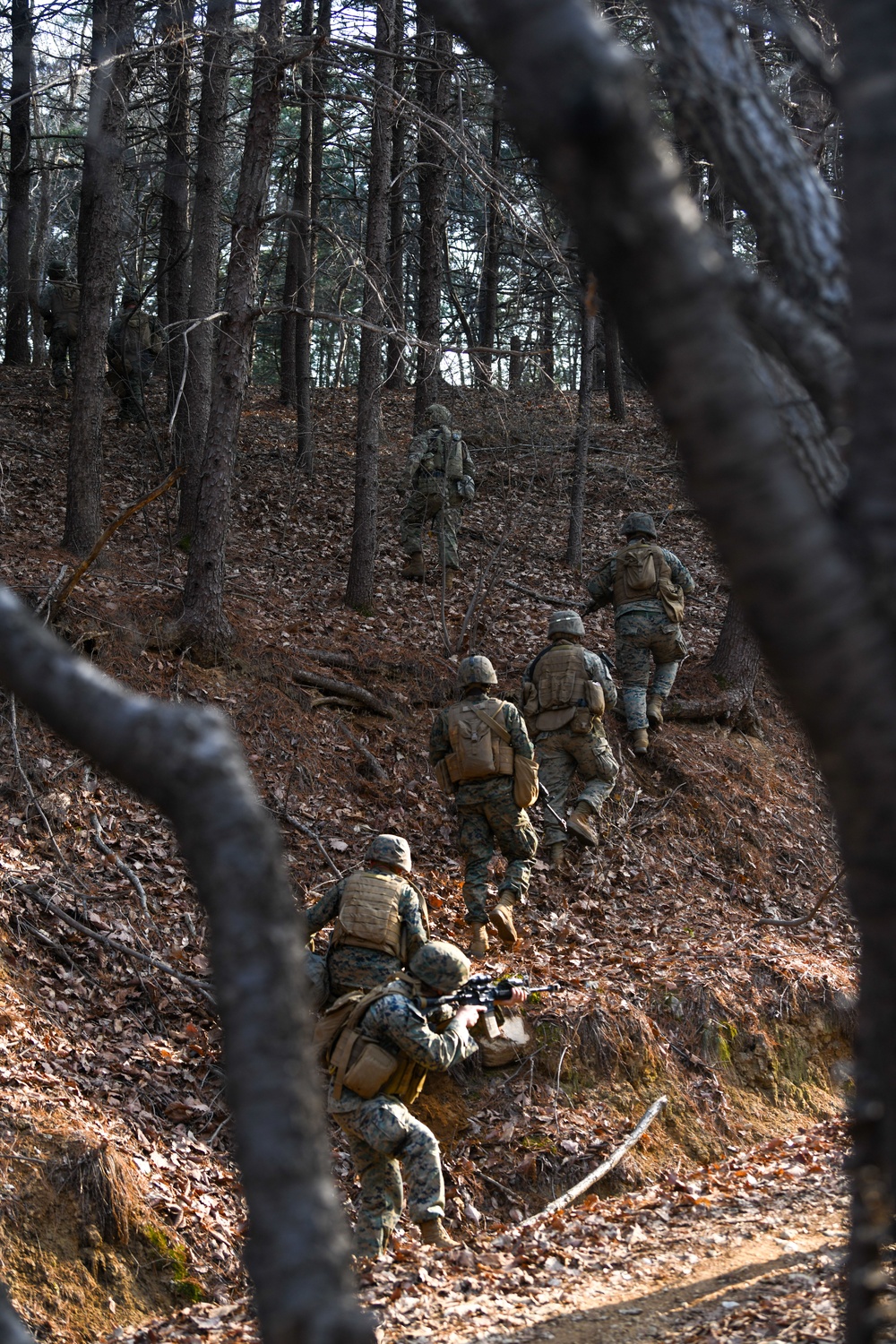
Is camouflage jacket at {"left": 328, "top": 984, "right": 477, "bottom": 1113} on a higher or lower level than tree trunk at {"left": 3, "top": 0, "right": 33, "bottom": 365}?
lower

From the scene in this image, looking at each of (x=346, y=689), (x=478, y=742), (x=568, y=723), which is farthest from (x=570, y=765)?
(x=346, y=689)

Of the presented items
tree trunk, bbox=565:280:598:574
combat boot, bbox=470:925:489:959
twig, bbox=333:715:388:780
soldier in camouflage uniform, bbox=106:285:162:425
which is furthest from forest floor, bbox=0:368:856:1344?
soldier in camouflage uniform, bbox=106:285:162:425

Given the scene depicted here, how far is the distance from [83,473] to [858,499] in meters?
12.3

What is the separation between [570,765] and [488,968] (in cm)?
293

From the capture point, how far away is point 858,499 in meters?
2.01

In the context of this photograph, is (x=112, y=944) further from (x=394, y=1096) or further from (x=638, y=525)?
(x=638, y=525)

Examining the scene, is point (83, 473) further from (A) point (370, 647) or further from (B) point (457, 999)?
(B) point (457, 999)

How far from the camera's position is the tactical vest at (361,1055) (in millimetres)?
6656

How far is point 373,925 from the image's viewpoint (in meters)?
7.05

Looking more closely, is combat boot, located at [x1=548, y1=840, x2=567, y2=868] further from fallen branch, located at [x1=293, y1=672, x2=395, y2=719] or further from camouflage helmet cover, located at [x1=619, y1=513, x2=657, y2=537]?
camouflage helmet cover, located at [x1=619, y1=513, x2=657, y2=537]

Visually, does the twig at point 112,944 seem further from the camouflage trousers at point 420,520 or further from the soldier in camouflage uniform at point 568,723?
the camouflage trousers at point 420,520

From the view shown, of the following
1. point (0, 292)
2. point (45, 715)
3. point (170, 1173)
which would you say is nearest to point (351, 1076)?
point (170, 1173)

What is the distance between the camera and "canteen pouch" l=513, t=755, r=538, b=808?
32.6ft

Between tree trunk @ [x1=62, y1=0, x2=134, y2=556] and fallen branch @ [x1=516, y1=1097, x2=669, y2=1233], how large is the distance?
902 cm
